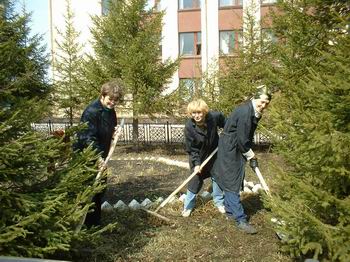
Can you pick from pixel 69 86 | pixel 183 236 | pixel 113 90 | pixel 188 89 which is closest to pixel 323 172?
pixel 183 236

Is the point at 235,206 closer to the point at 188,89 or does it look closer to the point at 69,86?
the point at 188,89

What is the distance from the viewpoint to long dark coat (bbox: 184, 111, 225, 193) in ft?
19.9

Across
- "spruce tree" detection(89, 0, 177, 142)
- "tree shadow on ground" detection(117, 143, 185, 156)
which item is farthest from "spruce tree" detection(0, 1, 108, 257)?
"tree shadow on ground" detection(117, 143, 185, 156)

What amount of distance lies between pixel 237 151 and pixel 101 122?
1.84 metres

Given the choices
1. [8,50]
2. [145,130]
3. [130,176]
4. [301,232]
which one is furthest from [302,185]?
[145,130]

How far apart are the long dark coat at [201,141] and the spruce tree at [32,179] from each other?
1902 millimetres

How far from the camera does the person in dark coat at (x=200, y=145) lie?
6.03 metres

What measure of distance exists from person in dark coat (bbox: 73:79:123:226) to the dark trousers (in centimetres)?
168

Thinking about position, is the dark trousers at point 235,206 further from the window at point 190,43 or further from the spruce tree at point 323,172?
the window at point 190,43

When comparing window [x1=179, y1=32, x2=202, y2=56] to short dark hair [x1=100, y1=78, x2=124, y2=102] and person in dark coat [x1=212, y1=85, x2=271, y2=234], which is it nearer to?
person in dark coat [x1=212, y1=85, x2=271, y2=234]

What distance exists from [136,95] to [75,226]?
33.4 feet

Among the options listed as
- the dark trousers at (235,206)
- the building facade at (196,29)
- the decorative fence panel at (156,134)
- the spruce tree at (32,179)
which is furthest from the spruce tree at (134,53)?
the building facade at (196,29)

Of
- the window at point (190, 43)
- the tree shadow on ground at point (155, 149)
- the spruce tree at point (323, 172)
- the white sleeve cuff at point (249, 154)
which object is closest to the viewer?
the spruce tree at point (323, 172)

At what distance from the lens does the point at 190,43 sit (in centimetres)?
2928
